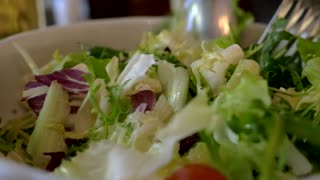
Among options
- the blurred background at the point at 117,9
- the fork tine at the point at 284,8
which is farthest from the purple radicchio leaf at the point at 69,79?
the blurred background at the point at 117,9

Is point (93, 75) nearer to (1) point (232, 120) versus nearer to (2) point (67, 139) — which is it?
(2) point (67, 139)

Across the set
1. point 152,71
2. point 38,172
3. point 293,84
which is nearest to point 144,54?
point 152,71

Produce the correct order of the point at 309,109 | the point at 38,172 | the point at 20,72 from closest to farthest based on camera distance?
the point at 38,172 → the point at 309,109 → the point at 20,72

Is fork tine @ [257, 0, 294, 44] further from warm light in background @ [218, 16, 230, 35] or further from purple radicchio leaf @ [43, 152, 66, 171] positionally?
purple radicchio leaf @ [43, 152, 66, 171]

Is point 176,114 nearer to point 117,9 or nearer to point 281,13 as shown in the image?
point 281,13

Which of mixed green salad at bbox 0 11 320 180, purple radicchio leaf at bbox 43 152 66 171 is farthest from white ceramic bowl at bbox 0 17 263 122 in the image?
purple radicchio leaf at bbox 43 152 66 171
